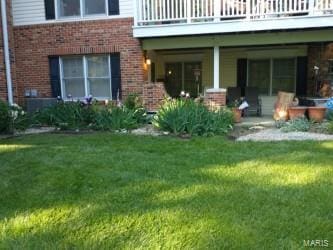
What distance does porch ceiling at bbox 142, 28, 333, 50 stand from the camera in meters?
10.7

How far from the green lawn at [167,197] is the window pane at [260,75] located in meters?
7.28

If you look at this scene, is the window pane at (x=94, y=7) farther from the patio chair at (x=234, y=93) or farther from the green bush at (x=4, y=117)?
the patio chair at (x=234, y=93)

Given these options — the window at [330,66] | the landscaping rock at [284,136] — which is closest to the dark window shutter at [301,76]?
the window at [330,66]

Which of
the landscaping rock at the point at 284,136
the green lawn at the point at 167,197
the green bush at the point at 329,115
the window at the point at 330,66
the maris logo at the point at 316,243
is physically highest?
the window at the point at 330,66

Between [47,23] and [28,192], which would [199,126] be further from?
[47,23]

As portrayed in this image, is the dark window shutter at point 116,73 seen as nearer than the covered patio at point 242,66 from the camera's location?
Yes

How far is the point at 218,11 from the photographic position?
1064cm

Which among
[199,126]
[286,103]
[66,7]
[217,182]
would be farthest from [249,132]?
[66,7]

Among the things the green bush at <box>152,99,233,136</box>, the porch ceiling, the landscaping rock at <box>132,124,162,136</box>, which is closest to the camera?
the green bush at <box>152,99,233,136</box>

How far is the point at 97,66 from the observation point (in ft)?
39.4

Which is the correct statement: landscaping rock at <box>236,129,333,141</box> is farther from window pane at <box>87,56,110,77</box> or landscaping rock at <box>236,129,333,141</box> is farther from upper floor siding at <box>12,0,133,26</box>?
upper floor siding at <box>12,0,133,26</box>

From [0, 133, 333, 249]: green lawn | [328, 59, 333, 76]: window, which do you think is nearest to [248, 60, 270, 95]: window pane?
[328, 59, 333, 76]: window

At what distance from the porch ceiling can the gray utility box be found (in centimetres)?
328

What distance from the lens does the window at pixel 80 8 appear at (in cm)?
1170
